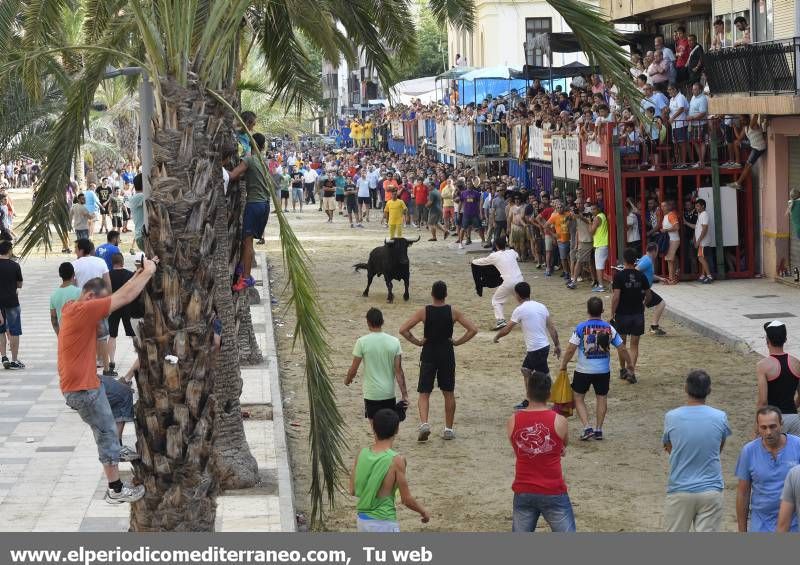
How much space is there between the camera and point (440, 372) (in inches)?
524

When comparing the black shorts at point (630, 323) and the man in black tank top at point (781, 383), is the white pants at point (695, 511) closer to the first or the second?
the man in black tank top at point (781, 383)

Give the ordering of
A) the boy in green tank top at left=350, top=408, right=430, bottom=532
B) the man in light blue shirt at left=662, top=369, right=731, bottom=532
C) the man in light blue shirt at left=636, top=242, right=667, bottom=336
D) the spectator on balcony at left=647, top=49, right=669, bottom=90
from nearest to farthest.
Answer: the boy in green tank top at left=350, top=408, right=430, bottom=532
the man in light blue shirt at left=662, top=369, right=731, bottom=532
the man in light blue shirt at left=636, top=242, right=667, bottom=336
the spectator on balcony at left=647, top=49, right=669, bottom=90

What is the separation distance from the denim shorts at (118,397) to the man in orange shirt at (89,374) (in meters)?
0.38

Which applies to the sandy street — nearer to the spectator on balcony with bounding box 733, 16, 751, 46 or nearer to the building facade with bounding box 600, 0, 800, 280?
the building facade with bounding box 600, 0, 800, 280

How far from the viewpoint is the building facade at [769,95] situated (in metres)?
21.8

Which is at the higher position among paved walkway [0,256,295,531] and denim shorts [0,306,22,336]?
denim shorts [0,306,22,336]

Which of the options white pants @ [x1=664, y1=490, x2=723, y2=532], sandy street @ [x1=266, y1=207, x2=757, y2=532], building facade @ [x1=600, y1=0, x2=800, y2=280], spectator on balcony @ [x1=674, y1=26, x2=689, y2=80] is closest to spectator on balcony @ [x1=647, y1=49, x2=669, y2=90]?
spectator on balcony @ [x1=674, y1=26, x2=689, y2=80]

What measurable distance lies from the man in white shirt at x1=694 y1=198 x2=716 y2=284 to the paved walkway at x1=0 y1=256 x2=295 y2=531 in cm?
921

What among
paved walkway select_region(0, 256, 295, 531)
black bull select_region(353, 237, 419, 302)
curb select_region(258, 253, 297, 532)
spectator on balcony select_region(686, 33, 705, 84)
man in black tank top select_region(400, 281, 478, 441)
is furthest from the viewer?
spectator on balcony select_region(686, 33, 705, 84)

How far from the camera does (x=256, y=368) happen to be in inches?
694

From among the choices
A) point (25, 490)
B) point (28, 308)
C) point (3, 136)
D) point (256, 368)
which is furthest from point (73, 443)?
point (3, 136)

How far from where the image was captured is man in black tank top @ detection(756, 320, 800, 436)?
9.30m

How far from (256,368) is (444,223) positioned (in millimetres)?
20807

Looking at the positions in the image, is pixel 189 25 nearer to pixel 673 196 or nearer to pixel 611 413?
pixel 611 413
